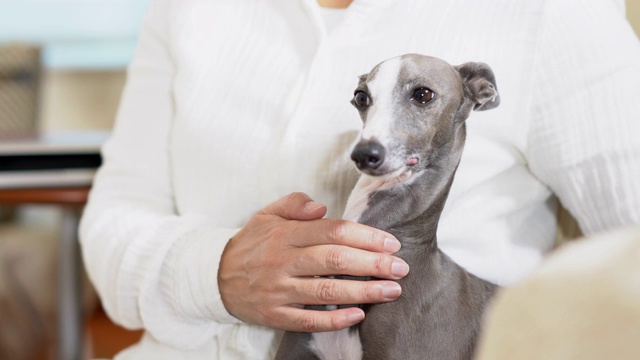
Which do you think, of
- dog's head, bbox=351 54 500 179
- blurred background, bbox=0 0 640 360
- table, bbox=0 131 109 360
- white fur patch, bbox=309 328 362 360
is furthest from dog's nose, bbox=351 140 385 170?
table, bbox=0 131 109 360

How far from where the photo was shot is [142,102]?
0.70 metres

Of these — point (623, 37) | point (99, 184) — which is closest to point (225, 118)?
point (99, 184)

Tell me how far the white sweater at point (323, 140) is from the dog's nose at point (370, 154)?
74mm

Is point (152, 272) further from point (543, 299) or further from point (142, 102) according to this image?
point (543, 299)

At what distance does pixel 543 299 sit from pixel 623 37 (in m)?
0.31

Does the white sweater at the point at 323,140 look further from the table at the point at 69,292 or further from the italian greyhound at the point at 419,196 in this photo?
the table at the point at 69,292

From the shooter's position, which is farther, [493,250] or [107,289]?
[107,289]

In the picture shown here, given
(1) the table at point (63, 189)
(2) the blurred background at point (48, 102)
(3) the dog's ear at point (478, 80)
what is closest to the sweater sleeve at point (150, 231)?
(3) the dog's ear at point (478, 80)

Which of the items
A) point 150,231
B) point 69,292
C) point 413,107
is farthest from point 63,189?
point 413,107

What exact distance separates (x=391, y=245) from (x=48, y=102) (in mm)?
2268

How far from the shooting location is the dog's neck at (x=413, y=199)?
1.41 ft

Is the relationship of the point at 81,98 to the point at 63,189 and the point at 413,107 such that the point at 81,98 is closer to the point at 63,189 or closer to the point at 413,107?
the point at 63,189

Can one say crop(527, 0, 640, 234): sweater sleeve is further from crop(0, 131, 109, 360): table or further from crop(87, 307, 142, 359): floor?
crop(87, 307, 142, 359): floor

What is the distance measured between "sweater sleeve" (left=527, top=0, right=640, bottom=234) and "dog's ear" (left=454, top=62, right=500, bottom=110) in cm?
6
